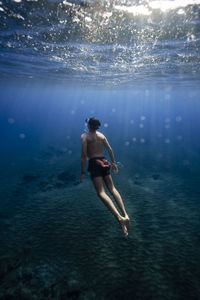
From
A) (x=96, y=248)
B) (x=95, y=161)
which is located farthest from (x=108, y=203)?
(x=96, y=248)

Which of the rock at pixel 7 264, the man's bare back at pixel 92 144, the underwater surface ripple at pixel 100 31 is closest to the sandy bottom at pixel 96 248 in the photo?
the rock at pixel 7 264

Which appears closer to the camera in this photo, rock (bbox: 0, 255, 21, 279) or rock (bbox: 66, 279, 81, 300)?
rock (bbox: 66, 279, 81, 300)

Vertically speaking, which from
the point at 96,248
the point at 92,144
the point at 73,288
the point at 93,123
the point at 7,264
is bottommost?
the point at 73,288

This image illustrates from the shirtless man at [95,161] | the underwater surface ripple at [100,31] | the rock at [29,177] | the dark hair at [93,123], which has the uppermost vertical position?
the underwater surface ripple at [100,31]

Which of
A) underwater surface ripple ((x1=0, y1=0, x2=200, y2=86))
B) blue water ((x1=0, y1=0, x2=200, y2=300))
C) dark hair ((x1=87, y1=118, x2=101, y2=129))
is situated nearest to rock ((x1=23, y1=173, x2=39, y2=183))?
blue water ((x1=0, y1=0, x2=200, y2=300))

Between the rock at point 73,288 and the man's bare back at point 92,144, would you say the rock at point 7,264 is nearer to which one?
the rock at point 73,288

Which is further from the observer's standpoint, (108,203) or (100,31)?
(100,31)

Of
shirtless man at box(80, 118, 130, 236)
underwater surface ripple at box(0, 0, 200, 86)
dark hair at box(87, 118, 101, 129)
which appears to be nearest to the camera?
shirtless man at box(80, 118, 130, 236)

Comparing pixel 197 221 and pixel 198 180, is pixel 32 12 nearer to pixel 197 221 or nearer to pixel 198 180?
pixel 197 221

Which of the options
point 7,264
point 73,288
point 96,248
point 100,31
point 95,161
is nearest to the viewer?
point 73,288

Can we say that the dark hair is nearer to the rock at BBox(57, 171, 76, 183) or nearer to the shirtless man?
the shirtless man

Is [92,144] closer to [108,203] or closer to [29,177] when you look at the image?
[108,203]

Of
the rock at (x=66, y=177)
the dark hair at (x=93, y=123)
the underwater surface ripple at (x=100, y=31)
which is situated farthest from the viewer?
the rock at (x=66, y=177)

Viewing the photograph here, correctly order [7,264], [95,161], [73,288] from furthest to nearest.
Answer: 1. [7,264]
2. [95,161]
3. [73,288]
